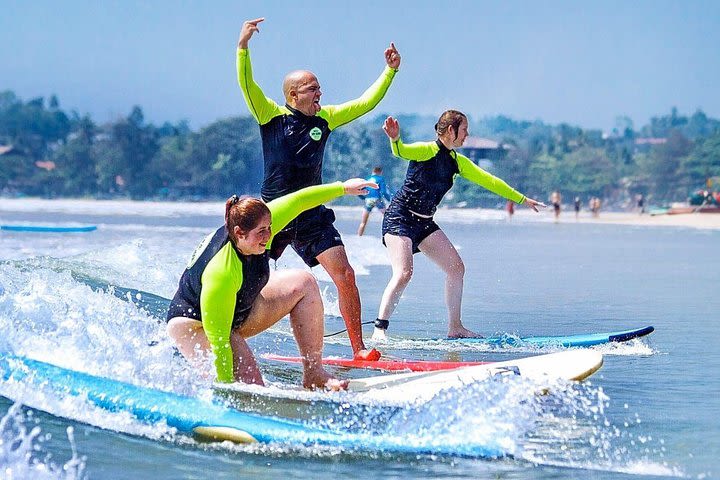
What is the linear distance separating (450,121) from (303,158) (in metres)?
1.62

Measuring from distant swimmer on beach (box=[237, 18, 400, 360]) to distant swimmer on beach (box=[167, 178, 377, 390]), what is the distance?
1211 millimetres

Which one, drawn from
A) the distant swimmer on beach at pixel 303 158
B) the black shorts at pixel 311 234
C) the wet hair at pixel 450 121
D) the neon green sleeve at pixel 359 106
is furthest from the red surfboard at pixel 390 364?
the wet hair at pixel 450 121

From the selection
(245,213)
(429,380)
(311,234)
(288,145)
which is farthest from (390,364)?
(245,213)

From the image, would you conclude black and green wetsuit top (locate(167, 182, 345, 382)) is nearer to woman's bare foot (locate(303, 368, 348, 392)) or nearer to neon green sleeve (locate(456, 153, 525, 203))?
woman's bare foot (locate(303, 368, 348, 392))

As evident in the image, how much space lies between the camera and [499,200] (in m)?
117

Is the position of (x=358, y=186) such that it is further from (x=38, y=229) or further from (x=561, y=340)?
(x=38, y=229)

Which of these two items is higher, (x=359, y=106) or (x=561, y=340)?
(x=359, y=106)

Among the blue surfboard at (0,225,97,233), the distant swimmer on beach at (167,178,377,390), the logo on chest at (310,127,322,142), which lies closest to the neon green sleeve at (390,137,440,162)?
the logo on chest at (310,127,322,142)

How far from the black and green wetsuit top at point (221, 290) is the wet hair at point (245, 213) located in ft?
0.37

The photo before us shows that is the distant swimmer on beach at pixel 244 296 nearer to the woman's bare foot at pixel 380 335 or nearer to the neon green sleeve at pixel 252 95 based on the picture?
the neon green sleeve at pixel 252 95

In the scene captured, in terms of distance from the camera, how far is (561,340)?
A: 356 inches

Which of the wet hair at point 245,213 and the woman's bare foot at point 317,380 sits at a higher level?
the wet hair at point 245,213

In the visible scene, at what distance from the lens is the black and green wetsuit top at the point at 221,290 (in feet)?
19.4

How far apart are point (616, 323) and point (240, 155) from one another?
12404cm
